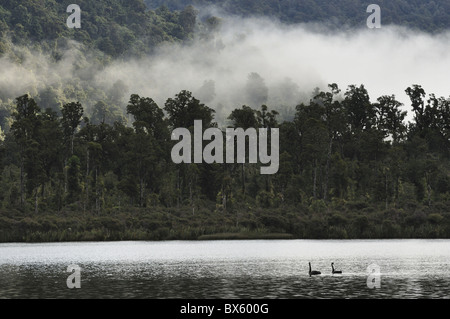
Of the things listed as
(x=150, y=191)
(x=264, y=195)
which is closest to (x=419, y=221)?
(x=264, y=195)

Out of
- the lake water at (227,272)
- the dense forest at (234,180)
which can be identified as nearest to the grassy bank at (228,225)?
the dense forest at (234,180)

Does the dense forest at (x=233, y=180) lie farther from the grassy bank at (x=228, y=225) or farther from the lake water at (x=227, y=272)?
the lake water at (x=227, y=272)

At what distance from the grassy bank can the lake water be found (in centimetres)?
1428

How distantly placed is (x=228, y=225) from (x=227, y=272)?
200 feet

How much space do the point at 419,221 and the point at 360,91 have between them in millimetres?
65202

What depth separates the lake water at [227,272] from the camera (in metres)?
45.2

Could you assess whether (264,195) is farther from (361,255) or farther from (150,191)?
(361,255)

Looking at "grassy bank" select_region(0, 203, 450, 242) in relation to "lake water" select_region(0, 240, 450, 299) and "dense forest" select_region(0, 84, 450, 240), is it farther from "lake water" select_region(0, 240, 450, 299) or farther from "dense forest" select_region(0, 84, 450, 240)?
"lake water" select_region(0, 240, 450, 299)

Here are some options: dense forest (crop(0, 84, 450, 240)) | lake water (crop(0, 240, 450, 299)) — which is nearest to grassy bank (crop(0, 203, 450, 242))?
dense forest (crop(0, 84, 450, 240))

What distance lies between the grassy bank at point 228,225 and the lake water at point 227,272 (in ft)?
46.8

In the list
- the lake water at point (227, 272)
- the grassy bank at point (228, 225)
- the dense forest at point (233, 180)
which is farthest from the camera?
the dense forest at point (233, 180)

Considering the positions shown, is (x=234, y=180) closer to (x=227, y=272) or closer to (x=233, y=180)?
(x=233, y=180)
